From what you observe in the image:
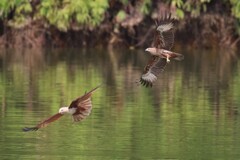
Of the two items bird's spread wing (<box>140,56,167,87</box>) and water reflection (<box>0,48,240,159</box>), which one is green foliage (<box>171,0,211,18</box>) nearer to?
water reflection (<box>0,48,240,159</box>)

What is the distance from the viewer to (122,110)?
63.9 feet

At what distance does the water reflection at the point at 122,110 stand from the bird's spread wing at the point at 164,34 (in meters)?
1.23

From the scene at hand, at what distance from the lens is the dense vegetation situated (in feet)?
123

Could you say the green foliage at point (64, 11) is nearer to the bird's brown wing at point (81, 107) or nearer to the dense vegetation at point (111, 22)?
the dense vegetation at point (111, 22)

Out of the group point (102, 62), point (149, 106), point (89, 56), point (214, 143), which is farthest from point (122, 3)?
point (214, 143)

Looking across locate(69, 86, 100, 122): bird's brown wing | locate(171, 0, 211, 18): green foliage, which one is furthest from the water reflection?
locate(171, 0, 211, 18): green foliage

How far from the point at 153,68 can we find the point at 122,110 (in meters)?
3.25

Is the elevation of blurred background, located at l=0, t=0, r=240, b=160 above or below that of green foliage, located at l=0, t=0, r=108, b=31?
below

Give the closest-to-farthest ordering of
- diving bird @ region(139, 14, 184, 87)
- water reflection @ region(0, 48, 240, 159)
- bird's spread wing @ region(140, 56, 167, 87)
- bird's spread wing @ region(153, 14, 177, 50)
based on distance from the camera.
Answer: water reflection @ region(0, 48, 240, 159)
diving bird @ region(139, 14, 184, 87)
bird's spread wing @ region(153, 14, 177, 50)
bird's spread wing @ region(140, 56, 167, 87)

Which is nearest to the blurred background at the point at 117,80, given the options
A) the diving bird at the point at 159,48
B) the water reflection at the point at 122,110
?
the water reflection at the point at 122,110

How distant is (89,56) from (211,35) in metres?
6.91

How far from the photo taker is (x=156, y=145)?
15.4 meters

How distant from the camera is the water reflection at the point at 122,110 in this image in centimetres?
1505

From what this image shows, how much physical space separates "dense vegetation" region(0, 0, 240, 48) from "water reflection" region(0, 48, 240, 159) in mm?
5073
